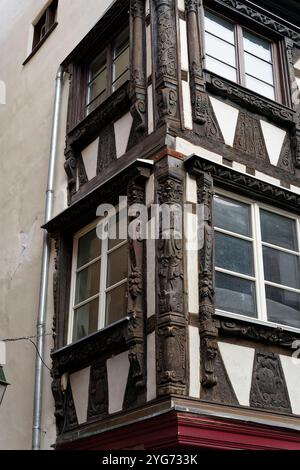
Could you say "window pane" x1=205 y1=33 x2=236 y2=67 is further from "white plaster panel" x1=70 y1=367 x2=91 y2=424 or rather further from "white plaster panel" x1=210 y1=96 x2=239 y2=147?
"white plaster panel" x1=70 y1=367 x2=91 y2=424

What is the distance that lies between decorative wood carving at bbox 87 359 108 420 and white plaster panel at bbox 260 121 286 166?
3020 mm

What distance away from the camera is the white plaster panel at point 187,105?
6.91 metres

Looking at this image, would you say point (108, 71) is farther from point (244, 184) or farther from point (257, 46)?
point (244, 184)

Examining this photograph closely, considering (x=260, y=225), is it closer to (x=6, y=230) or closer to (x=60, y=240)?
(x=60, y=240)

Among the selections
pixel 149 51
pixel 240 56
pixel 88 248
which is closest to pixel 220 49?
pixel 240 56

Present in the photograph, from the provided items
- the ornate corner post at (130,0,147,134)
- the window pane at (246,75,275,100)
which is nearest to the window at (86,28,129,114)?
the ornate corner post at (130,0,147,134)

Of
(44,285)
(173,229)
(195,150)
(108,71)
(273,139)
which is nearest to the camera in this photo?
(173,229)

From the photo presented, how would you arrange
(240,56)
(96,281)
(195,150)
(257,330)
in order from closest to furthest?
(257,330)
(195,150)
(96,281)
(240,56)

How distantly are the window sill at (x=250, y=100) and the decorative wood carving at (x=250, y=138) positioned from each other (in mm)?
156

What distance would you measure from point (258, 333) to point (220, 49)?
361 centimetres

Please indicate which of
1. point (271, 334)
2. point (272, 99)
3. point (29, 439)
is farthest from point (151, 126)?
point (29, 439)

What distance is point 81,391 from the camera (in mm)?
6879

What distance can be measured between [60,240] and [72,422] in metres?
2.16

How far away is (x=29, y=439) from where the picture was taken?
→ 24.5 feet
